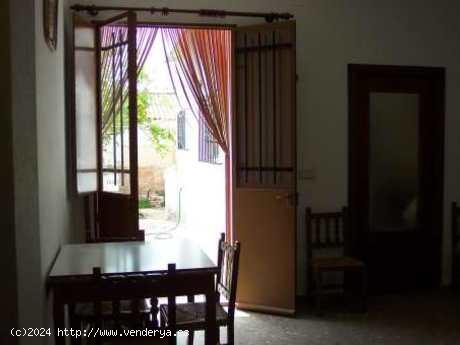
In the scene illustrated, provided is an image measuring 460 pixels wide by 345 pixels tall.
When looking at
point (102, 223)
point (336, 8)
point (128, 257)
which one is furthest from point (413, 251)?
point (128, 257)

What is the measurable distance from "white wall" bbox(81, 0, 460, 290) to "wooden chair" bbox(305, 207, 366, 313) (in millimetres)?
100

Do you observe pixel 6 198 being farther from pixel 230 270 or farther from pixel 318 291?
pixel 318 291

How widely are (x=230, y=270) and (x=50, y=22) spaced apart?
4.86 feet

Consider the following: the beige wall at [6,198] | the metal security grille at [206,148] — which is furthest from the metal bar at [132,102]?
the metal security grille at [206,148]

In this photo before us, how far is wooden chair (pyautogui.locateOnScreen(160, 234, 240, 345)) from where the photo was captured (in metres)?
2.71

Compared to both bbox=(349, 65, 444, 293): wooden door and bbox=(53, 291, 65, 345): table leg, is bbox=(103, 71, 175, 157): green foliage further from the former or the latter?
bbox=(53, 291, 65, 345): table leg

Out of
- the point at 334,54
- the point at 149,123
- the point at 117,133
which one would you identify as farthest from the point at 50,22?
the point at 149,123

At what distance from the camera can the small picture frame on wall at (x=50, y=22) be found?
2.36 metres

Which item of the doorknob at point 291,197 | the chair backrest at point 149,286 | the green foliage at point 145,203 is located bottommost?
the green foliage at point 145,203

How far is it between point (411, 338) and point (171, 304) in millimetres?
2018

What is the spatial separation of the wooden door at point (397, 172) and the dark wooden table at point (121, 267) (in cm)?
219

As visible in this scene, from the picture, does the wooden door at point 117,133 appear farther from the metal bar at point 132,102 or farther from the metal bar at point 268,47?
the metal bar at point 268,47

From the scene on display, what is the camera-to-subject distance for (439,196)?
4812 mm

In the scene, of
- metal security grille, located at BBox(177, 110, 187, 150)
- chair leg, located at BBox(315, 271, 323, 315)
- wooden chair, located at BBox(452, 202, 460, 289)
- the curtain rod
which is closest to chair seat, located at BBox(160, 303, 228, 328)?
chair leg, located at BBox(315, 271, 323, 315)
